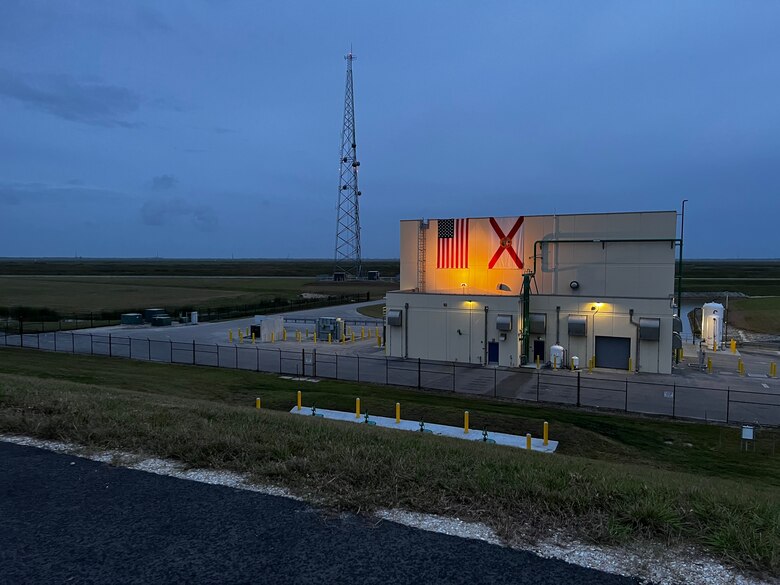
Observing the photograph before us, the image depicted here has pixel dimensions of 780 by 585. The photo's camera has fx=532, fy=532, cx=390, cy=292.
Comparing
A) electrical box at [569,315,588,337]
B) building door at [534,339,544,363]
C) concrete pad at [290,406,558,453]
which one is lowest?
concrete pad at [290,406,558,453]

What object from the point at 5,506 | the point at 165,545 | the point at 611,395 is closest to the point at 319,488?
the point at 165,545

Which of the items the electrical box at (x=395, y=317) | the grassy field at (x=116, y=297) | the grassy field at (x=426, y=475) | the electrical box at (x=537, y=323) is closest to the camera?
the grassy field at (x=426, y=475)

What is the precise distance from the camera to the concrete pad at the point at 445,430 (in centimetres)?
1908

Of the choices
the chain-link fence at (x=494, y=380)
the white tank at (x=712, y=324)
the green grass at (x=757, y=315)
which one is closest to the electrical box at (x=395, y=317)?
the chain-link fence at (x=494, y=380)

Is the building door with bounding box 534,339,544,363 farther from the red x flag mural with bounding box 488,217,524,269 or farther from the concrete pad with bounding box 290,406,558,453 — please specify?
the concrete pad with bounding box 290,406,558,453

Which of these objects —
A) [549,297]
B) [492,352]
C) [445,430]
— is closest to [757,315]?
[549,297]

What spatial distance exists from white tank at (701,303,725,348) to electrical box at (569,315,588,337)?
16.3m

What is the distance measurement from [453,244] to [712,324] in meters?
23.1

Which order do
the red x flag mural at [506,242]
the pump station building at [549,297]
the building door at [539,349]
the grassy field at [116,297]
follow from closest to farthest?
1. the pump station building at [549,297]
2. the building door at [539,349]
3. the red x flag mural at [506,242]
4. the grassy field at [116,297]

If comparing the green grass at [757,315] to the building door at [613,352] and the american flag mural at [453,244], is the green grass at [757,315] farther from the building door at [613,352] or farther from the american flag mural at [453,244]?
the american flag mural at [453,244]

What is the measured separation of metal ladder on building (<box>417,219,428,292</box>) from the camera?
4312 centimetres

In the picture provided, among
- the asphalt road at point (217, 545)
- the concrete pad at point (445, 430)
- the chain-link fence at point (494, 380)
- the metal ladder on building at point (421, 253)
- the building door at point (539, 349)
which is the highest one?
the metal ladder on building at point (421, 253)

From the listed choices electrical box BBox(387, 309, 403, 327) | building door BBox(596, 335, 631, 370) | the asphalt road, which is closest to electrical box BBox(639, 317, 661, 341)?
building door BBox(596, 335, 631, 370)

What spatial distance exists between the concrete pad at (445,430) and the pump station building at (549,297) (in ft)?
53.2
